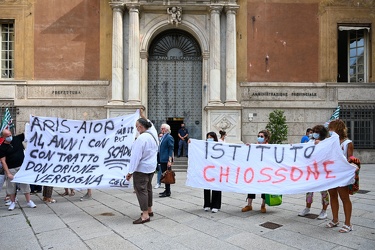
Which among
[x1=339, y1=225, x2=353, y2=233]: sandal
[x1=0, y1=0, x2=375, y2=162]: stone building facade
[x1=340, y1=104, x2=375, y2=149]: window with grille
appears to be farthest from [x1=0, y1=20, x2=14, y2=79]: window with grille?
[x1=340, y1=104, x2=375, y2=149]: window with grille

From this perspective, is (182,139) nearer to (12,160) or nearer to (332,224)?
(12,160)

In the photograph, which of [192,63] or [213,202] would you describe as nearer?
[213,202]

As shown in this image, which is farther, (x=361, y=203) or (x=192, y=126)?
(x=192, y=126)

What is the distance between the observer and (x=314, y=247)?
438cm

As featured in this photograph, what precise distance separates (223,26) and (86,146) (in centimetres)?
1156

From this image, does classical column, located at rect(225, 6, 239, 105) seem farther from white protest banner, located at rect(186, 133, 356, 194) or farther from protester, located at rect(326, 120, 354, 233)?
protester, located at rect(326, 120, 354, 233)

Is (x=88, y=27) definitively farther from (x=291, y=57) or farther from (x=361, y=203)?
(x=361, y=203)

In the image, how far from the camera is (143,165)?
5699 mm

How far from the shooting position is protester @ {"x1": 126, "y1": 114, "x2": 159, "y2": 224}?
5590 millimetres

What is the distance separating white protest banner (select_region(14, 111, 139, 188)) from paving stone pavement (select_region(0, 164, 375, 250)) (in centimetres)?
70

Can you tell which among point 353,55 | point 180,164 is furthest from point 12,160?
point 353,55

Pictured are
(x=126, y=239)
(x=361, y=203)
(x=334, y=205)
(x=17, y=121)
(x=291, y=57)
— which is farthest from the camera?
(x=291, y=57)

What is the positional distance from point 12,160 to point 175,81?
10991 millimetres

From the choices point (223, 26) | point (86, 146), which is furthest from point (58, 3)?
point (86, 146)
